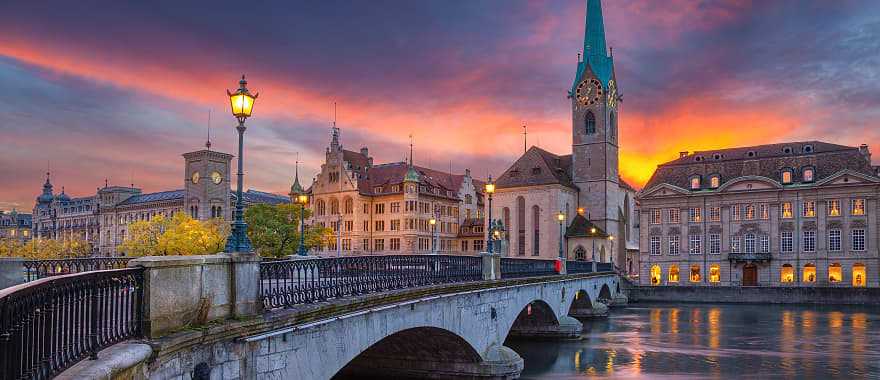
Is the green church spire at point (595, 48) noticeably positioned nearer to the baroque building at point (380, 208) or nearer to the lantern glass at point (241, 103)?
the baroque building at point (380, 208)

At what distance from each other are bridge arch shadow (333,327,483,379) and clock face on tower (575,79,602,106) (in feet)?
240

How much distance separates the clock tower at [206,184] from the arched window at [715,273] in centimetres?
7442

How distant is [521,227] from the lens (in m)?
94.6

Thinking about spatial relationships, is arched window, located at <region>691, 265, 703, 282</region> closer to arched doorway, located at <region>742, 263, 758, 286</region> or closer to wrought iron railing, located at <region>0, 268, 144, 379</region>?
arched doorway, located at <region>742, 263, 758, 286</region>

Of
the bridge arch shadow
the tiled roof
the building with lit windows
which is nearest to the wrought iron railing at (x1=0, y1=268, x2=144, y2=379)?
the bridge arch shadow

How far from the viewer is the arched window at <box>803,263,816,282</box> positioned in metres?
81.0

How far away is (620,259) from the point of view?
9975 centimetres

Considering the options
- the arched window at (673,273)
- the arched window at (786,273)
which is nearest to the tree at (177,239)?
the arched window at (673,273)

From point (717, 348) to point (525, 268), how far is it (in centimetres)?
1257

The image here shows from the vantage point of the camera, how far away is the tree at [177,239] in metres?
64.2

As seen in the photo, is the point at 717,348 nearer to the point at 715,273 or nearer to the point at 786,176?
the point at 715,273

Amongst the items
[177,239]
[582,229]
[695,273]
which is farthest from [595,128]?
[177,239]

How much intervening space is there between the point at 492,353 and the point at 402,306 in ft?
34.3

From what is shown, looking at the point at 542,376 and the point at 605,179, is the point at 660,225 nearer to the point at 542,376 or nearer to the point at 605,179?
the point at 605,179
